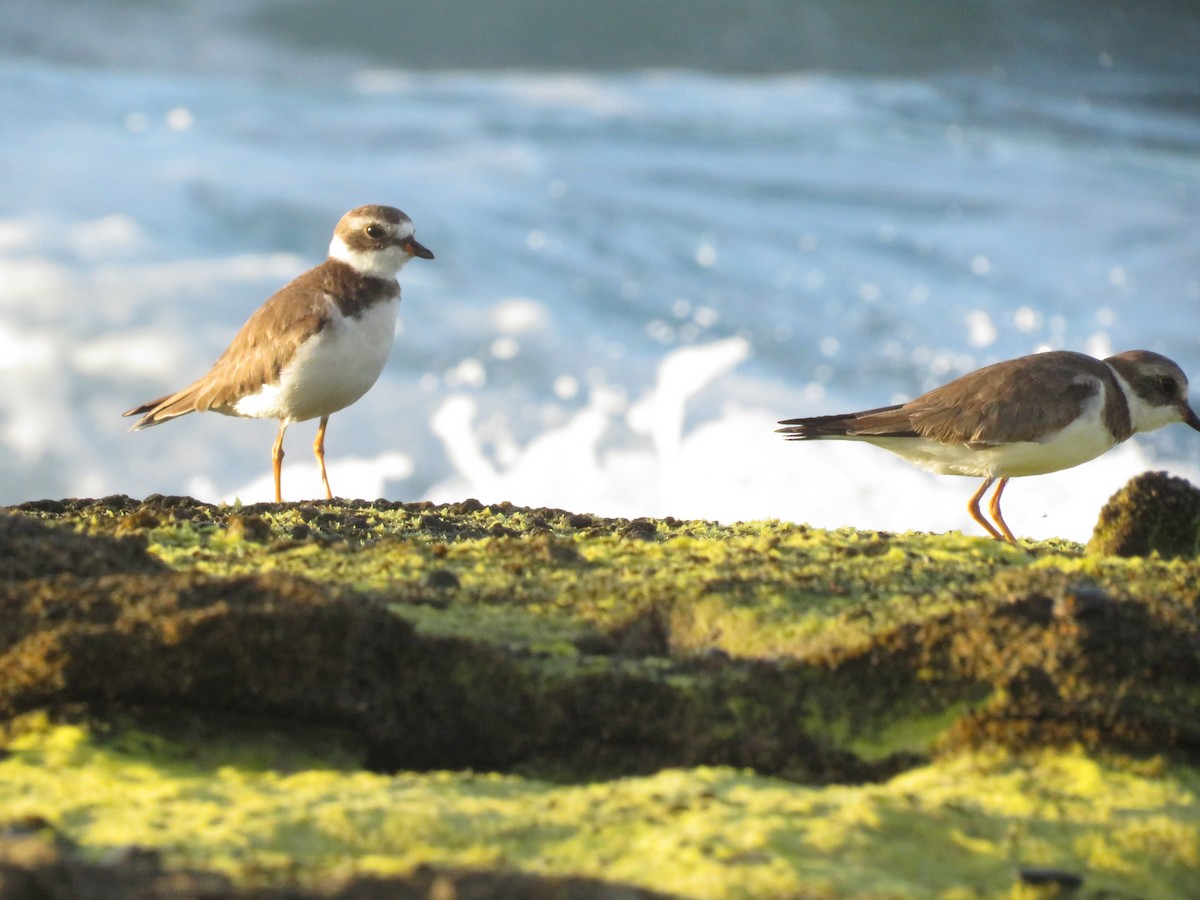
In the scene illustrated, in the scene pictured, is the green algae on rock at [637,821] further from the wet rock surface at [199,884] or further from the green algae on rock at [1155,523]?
the green algae on rock at [1155,523]

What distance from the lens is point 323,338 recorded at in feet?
24.9

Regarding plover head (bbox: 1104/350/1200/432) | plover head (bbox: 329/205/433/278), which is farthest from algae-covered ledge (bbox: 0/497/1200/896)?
plover head (bbox: 329/205/433/278)

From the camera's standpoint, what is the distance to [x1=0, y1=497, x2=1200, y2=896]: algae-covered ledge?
2.52m

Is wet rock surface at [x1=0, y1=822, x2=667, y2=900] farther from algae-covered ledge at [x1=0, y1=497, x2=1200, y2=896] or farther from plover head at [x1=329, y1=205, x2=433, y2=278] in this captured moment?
plover head at [x1=329, y1=205, x2=433, y2=278]

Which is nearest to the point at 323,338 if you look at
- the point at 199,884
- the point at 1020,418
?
the point at 1020,418

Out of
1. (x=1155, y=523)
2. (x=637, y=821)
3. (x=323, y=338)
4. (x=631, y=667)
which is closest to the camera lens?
(x=637, y=821)

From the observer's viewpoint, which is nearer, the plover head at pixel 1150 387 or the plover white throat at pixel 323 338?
the plover head at pixel 1150 387

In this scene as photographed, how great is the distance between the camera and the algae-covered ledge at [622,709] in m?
2.52

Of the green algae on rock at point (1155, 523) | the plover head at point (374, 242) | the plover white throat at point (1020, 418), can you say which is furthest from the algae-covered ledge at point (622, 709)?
the plover head at point (374, 242)

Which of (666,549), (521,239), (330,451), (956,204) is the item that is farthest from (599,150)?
(666,549)

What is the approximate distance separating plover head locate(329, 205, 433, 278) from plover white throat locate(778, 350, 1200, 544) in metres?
2.43

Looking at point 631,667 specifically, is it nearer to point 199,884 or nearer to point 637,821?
point 637,821

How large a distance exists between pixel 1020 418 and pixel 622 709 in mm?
4230

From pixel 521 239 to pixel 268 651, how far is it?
16.5 meters
